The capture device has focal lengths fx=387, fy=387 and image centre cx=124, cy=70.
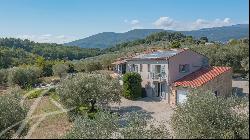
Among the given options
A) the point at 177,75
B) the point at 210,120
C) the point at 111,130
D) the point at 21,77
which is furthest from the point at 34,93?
the point at 210,120

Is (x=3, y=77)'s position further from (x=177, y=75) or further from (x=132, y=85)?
(x=177, y=75)

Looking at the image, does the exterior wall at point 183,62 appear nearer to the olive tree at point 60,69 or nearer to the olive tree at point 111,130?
the olive tree at point 111,130

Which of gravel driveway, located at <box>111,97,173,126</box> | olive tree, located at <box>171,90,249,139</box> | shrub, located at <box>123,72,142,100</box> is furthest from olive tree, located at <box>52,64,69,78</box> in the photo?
olive tree, located at <box>171,90,249,139</box>

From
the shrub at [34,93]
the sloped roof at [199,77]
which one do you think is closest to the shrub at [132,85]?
the sloped roof at [199,77]

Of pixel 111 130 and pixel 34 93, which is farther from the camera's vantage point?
pixel 34 93

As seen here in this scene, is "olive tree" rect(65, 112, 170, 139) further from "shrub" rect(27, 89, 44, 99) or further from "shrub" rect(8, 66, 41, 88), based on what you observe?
"shrub" rect(8, 66, 41, 88)

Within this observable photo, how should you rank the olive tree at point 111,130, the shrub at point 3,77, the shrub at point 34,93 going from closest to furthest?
the olive tree at point 111,130 < the shrub at point 34,93 < the shrub at point 3,77
